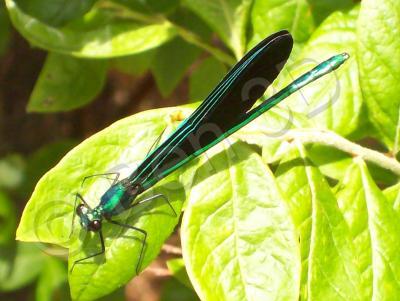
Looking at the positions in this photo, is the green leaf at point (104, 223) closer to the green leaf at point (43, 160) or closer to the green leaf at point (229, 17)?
the green leaf at point (229, 17)

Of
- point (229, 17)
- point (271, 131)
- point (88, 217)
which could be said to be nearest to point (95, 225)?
point (88, 217)

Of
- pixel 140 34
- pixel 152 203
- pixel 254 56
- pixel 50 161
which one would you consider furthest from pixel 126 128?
pixel 50 161

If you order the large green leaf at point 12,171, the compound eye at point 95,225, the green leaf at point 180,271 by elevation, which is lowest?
the green leaf at point 180,271

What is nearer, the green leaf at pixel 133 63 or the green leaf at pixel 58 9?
the green leaf at pixel 58 9

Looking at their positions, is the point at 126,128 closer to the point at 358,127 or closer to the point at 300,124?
the point at 300,124

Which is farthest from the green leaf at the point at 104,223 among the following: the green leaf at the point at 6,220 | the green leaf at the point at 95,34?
the green leaf at the point at 6,220

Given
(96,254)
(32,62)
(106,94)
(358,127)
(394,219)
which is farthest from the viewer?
(106,94)

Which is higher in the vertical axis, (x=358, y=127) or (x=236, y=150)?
(x=236, y=150)
